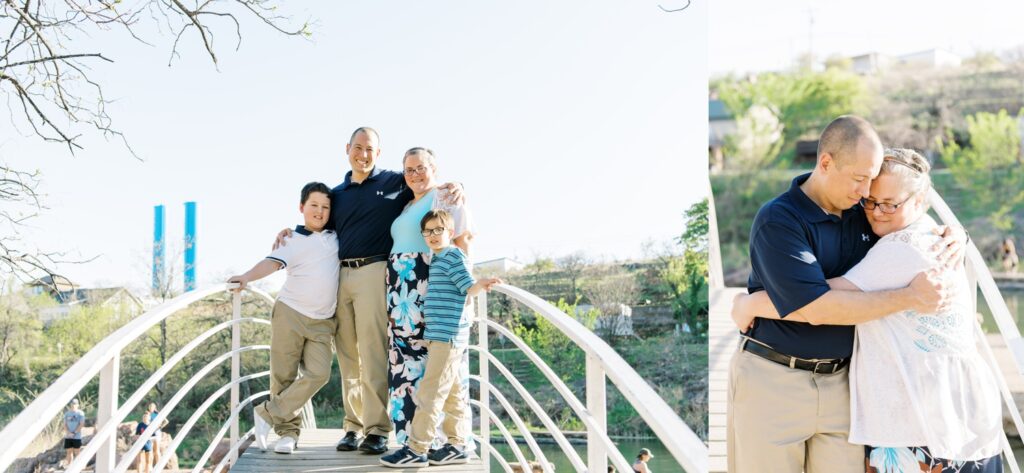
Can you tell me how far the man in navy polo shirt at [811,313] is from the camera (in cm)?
187

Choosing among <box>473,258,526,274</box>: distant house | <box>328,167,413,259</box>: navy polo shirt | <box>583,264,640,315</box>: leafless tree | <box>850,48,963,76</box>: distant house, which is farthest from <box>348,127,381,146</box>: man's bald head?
<box>850,48,963,76</box>: distant house

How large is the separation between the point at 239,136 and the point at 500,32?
282 inches

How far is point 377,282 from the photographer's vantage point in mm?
3016

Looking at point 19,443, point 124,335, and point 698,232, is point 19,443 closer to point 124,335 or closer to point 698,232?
point 124,335

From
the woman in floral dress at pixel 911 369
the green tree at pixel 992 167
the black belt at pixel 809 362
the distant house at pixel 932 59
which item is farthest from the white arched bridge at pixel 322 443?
the distant house at pixel 932 59

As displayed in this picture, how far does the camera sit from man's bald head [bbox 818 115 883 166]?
1.88m

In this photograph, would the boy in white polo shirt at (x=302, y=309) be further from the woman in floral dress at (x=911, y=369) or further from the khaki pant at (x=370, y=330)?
the woman in floral dress at (x=911, y=369)

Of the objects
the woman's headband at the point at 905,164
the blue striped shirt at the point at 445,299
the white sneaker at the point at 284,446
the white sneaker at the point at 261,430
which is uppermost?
the woman's headband at the point at 905,164

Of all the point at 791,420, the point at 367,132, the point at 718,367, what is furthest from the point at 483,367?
the point at 718,367

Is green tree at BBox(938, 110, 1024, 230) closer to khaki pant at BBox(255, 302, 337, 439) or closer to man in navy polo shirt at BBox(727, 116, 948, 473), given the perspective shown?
khaki pant at BBox(255, 302, 337, 439)

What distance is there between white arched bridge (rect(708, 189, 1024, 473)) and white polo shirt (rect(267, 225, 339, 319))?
1393mm

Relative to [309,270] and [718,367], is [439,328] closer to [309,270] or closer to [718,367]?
[309,270]

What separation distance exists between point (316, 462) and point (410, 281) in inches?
28.1

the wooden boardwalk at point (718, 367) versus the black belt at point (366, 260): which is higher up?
the black belt at point (366, 260)
